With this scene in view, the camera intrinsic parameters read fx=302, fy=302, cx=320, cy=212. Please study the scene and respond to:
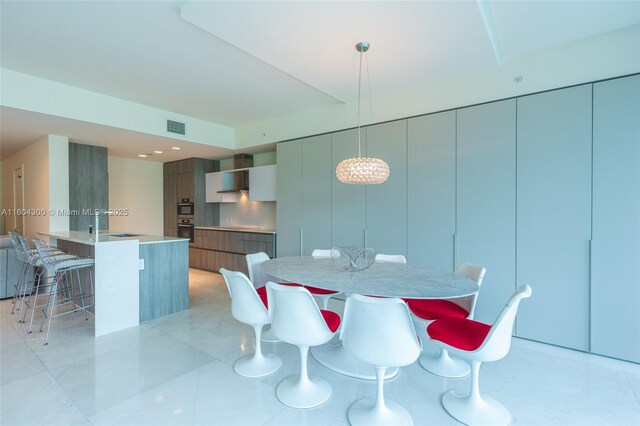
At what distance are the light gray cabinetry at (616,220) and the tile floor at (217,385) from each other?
28 centimetres

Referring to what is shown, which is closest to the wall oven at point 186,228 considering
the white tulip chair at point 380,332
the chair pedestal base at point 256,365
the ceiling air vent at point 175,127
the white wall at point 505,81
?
the ceiling air vent at point 175,127

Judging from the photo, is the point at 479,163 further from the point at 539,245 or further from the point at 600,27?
the point at 600,27

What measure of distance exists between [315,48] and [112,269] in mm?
3029

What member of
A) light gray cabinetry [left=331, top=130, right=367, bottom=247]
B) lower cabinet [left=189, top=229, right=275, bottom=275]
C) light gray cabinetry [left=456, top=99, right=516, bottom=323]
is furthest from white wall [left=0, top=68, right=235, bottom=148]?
light gray cabinetry [left=456, top=99, right=516, bottom=323]

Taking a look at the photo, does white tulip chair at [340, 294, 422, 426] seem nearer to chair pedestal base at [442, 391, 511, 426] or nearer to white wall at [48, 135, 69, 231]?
chair pedestal base at [442, 391, 511, 426]

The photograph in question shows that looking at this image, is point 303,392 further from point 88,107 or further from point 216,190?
point 216,190

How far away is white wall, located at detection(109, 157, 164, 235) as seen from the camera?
641 cm

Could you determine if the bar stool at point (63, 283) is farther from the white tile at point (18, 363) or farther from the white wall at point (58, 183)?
the white wall at point (58, 183)

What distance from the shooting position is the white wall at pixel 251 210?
5836mm

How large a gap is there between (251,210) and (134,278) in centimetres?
295

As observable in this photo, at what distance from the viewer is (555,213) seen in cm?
282

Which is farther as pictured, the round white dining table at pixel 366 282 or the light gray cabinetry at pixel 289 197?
the light gray cabinetry at pixel 289 197

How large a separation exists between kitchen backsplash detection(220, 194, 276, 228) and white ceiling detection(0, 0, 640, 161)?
2493mm

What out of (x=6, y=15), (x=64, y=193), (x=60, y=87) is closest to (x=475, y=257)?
(x=6, y=15)
